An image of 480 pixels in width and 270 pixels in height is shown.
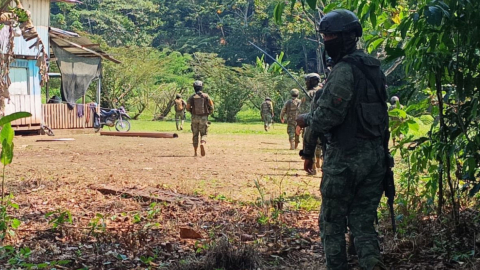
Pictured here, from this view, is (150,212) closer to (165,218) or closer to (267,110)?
(165,218)

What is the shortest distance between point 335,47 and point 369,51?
5.92 feet

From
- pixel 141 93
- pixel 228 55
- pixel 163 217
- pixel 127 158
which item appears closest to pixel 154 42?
pixel 228 55

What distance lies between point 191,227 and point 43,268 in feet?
6.33

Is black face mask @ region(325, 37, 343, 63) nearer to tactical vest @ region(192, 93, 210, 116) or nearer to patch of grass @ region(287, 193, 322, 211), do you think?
patch of grass @ region(287, 193, 322, 211)

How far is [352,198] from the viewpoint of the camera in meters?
4.32


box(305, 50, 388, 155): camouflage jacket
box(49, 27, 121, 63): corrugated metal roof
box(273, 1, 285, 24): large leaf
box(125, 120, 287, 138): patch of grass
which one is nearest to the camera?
box(305, 50, 388, 155): camouflage jacket

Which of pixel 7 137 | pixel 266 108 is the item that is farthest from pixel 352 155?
pixel 266 108

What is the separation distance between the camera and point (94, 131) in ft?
78.7

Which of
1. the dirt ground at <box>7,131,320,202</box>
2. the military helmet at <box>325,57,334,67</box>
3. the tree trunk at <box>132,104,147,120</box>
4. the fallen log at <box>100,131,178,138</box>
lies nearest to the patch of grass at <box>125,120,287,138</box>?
the fallen log at <box>100,131,178,138</box>

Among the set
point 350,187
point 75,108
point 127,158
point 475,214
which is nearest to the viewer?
point 350,187

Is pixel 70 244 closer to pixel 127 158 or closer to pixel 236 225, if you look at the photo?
pixel 236 225

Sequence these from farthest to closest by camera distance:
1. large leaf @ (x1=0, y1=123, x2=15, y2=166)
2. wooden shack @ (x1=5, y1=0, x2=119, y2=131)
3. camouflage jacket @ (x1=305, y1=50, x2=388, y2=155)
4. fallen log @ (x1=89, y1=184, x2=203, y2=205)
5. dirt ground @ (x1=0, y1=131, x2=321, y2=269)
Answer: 1. wooden shack @ (x1=5, y1=0, x2=119, y2=131)
2. fallen log @ (x1=89, y1=184, x2=203, y2=205)
3. dirt ground @ (x1=0, y1=131, x2=321, y2=269)
4. large leaf @ (x1=0, y1=123, x2=15, y2=166)
5. camouflage jacket @ (x1=305, y1=50, x2=388, y2=155)

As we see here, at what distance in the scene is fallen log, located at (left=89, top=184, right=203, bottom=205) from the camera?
7.69 m

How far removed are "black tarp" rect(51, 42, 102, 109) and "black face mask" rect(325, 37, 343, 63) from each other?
64.3ft
